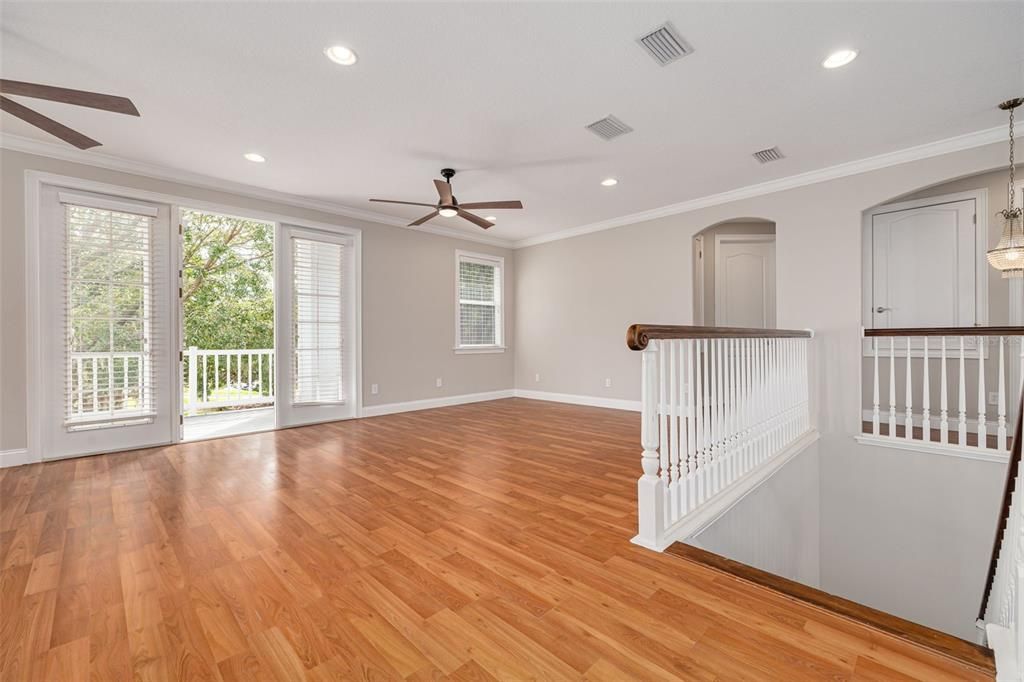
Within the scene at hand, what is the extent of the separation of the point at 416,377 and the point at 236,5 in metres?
4.35

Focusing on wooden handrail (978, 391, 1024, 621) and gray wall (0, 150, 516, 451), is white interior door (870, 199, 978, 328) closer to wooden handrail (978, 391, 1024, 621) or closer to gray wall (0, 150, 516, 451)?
wooden handrail (978, 391, 1024, 621)

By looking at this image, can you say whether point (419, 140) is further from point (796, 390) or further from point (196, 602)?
point (796, 390)

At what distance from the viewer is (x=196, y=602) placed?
1517 millimetres

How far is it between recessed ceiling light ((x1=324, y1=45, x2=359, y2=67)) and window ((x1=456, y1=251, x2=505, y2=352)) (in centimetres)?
394

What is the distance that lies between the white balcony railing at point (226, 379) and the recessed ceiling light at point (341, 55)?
16.0 feet

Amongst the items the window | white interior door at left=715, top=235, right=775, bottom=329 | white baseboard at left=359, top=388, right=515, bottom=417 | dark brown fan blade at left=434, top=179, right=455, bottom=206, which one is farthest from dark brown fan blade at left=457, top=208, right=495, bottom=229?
white interior door at left=715, top=235, right=775, bottom=329

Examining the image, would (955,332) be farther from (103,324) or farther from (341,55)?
(103,324)

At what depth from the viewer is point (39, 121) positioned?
7.23 ft

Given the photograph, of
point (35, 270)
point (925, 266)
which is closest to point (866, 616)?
point (925, 266)

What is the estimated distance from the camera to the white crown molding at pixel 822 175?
3.35 metres

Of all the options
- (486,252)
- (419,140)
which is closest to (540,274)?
(486,252)

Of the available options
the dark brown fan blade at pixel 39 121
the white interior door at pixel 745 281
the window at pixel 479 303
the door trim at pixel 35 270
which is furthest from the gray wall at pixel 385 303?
the white interior door at pixel 745 281

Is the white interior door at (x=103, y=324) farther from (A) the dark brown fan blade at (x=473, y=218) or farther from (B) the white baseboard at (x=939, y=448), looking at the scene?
(B) the white baseboard at (x=939, y=448)

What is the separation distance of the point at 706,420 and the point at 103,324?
4850mm
